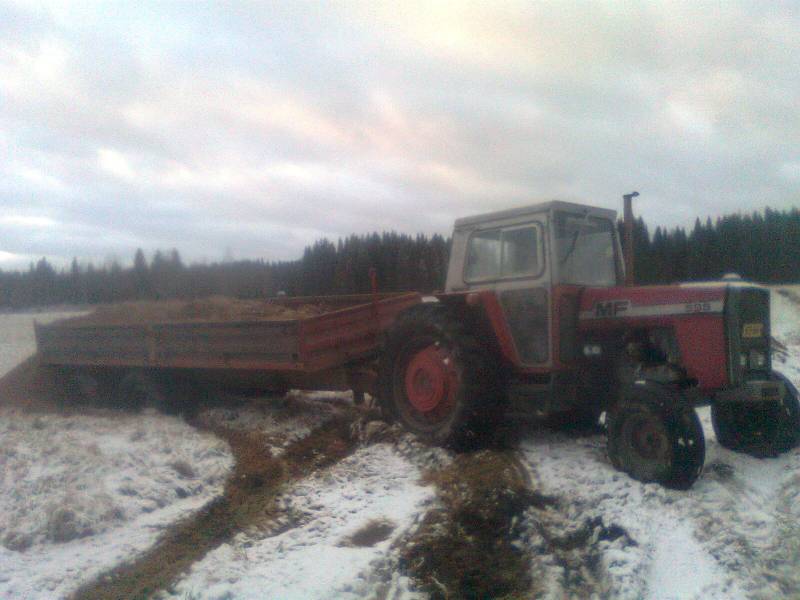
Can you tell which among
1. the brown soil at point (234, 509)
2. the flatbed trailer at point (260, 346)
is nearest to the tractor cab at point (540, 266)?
the flatbed trailer at point (260, 346)

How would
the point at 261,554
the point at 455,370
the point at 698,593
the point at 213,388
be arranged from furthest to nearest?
the point at 213,388
the point at 455,370
the point at 261,554
the point at 698,593

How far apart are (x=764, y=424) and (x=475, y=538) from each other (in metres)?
2.84

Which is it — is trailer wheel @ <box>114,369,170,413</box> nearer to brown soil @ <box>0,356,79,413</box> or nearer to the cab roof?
Result: brown soil @ <box>0,356,79,413</box>

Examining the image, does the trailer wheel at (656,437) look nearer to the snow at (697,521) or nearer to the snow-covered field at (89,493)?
the snow at (697,521)

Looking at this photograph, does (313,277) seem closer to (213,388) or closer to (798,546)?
(213,388)

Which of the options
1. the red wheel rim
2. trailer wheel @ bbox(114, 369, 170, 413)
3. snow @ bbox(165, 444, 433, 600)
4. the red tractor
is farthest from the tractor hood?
trailer wheel @ bbox(114, 369, 170, 413)

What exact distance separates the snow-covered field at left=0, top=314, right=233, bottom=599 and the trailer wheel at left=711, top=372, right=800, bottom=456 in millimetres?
4276

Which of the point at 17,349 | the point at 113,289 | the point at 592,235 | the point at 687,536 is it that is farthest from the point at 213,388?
the point at 17,349

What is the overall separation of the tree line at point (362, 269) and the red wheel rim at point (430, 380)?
200 inches

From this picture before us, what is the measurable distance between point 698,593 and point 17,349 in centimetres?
1902

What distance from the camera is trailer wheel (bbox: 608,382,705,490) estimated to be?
16.6 feet

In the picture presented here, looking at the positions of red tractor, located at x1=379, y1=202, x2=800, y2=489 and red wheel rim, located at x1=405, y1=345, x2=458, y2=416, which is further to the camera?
red wheel rim, located at x1=405, y1=345, x2=458, y2=416

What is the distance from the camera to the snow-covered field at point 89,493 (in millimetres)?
4543

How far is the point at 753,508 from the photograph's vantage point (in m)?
4.75
